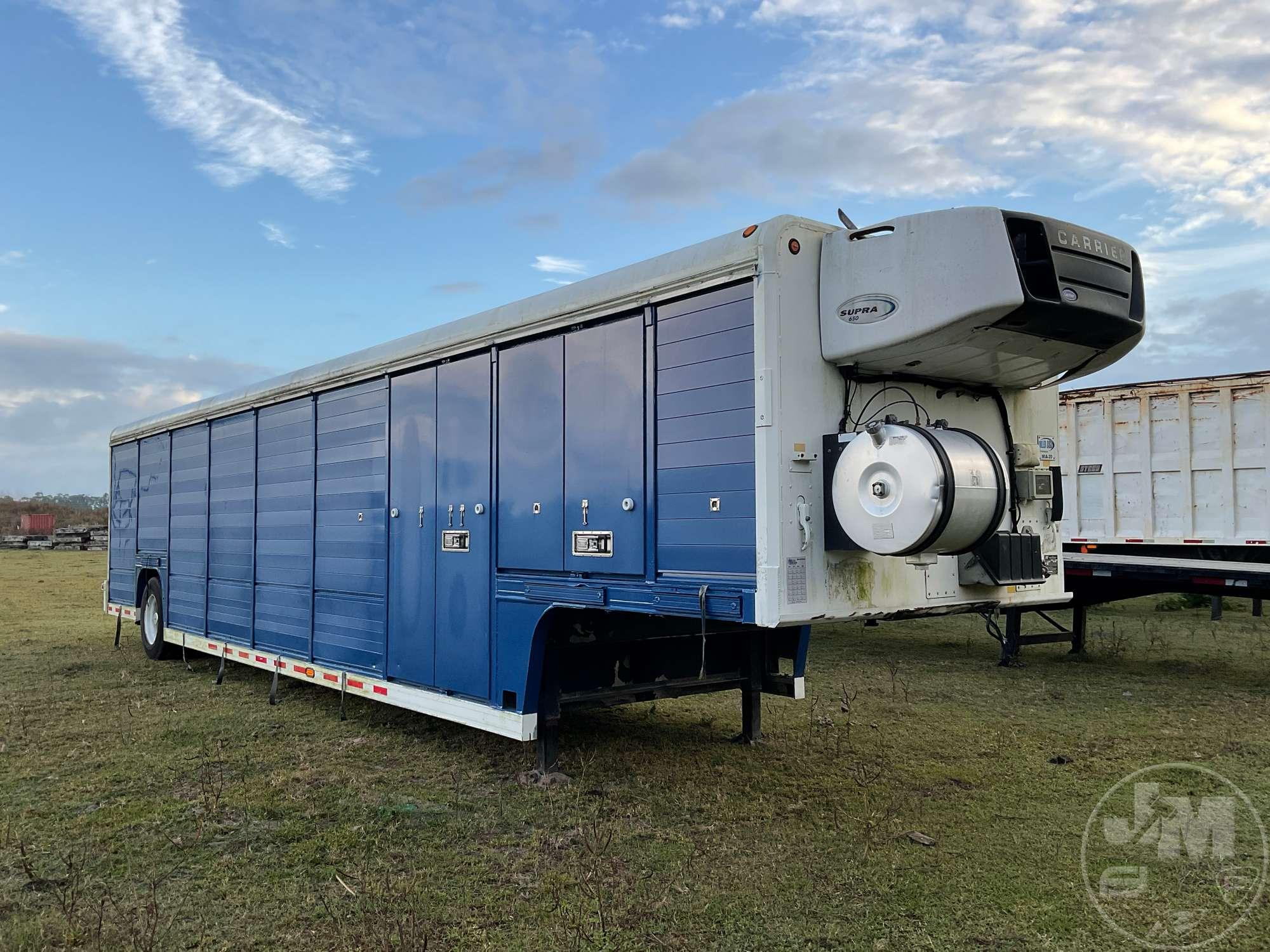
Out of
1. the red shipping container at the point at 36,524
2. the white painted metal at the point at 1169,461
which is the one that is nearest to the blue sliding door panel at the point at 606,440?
the white painted metal at the point at 1169,461

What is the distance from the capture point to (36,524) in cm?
4888

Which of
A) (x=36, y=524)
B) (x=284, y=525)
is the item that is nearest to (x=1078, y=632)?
(x=284, y=525)

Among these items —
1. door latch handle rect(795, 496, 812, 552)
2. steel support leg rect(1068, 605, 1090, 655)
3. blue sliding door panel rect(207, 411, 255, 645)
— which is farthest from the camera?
steel support leg rect(1068, 605, 1090, 655)

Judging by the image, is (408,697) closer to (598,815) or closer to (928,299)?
(598,815)

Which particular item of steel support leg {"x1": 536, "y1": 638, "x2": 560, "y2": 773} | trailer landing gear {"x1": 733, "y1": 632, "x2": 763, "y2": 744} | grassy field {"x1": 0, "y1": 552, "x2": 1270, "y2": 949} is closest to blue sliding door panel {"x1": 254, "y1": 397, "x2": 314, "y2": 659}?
grassy field {"x1": 0, "y1": 552, "x2": 1270, "y2": 949}

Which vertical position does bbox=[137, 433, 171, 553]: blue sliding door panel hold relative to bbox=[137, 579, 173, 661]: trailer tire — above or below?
above

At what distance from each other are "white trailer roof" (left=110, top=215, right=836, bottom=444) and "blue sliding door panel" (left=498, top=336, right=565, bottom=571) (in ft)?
0.66

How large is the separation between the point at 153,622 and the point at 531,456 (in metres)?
7.47

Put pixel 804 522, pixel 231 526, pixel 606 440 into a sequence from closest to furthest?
1. pixel 804 522
2. pixel 606 440
3. pixel 231 526

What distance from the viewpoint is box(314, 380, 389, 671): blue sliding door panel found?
23.7 ft

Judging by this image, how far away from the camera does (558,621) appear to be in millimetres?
5805

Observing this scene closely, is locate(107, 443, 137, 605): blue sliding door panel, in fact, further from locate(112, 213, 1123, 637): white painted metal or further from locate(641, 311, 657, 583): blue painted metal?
locate(641, 311, 657, 583): blue painted metal

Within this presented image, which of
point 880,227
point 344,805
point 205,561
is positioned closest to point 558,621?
point 344,805

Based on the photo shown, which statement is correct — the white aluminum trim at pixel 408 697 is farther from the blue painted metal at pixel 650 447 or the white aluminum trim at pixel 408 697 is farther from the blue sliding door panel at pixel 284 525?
the blue painted metal at pixel 650 447
